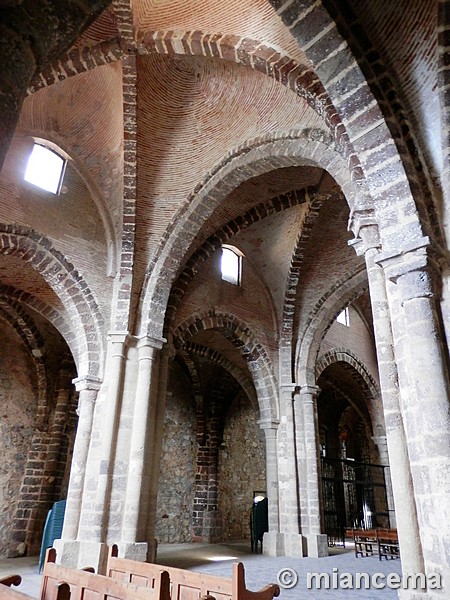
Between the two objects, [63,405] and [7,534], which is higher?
[63,405]

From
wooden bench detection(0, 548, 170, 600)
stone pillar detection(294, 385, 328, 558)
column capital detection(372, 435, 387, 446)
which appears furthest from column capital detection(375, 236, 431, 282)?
column capital detection(372, 435, 387, 446)

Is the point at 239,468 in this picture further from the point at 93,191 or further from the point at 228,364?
the point at 93,191

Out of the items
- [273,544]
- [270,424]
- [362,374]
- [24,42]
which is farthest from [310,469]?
[24,42]

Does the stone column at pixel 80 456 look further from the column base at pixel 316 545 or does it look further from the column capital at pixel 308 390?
the column capital at pixel 308 390

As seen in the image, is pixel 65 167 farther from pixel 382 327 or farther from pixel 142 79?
pixel 382 327

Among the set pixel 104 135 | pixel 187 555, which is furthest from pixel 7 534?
pixel 104 135

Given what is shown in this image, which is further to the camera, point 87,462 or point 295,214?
point 295,214

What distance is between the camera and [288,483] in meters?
10.6

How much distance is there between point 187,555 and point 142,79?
10.5 metres

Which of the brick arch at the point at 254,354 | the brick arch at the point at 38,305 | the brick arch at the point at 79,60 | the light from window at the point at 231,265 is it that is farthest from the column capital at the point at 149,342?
the brick arch at the point at 79,60

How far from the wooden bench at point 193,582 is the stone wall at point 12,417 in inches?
336

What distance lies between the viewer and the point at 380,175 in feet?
15.9

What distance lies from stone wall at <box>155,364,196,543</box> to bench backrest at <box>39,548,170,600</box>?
36.4 ft

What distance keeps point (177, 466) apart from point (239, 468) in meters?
2.37
